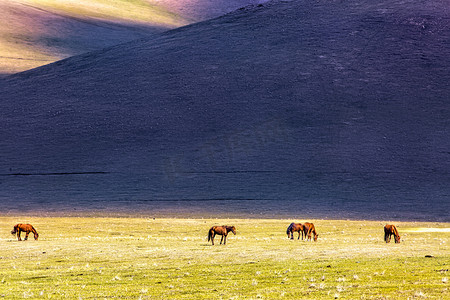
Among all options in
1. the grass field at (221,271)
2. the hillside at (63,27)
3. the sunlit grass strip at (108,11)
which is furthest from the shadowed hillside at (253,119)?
the sunlit grass strip at (108,11)

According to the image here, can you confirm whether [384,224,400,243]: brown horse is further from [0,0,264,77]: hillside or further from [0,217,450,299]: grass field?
[0,0,264,77]: hillside

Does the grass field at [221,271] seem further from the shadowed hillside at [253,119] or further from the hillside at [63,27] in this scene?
the hillside at [63,27]

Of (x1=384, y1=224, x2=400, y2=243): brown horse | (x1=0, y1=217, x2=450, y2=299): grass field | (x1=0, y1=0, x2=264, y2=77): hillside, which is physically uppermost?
(x1=0, y1=0, x2=264, y2=77): hillside

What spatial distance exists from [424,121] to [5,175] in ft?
170

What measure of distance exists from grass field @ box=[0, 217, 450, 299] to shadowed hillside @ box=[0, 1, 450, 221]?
107 feet

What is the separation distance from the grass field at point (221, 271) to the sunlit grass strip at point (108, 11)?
153060 mm

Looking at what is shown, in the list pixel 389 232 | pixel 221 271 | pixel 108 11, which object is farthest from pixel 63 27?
pixel 221 271

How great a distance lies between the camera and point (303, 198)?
206ft

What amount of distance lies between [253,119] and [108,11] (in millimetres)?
112513

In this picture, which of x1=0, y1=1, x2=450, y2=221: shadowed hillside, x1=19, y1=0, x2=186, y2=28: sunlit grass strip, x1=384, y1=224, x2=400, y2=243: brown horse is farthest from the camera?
x1=19, y1=0, x2=186, y2=28: sunlit grass strip

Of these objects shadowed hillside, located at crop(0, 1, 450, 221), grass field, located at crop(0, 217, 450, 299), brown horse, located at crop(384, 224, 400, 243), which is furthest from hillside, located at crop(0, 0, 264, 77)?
brown horse, located at crop(384, 224, 400, 243)

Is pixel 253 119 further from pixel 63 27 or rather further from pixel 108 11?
pixel 108 11

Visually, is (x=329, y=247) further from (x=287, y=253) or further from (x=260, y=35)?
(x=260, y=35)

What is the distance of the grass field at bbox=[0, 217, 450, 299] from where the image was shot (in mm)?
14875
